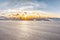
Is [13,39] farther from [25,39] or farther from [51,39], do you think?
[51,39]

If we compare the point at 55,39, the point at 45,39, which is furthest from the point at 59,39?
the point at 45,39

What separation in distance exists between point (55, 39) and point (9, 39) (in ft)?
16.9

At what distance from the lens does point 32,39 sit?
14383 millimetres

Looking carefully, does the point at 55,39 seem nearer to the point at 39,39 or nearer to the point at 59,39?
the point at 59,39

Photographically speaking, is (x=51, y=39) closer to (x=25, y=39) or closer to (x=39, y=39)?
(x=39, y=39)

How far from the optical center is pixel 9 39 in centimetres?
1452

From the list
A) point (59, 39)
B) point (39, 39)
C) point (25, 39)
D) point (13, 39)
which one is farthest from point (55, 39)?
point (13, 39)

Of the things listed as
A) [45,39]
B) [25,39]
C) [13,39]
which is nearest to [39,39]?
[45,39]

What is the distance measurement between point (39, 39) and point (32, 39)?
78 cm

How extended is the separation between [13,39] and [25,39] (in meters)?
1.43

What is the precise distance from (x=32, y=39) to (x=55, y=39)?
101 inches

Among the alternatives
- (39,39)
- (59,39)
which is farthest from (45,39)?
(59,39)

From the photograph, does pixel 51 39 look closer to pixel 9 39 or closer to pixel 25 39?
pixel 25 39

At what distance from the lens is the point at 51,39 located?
1444cm
